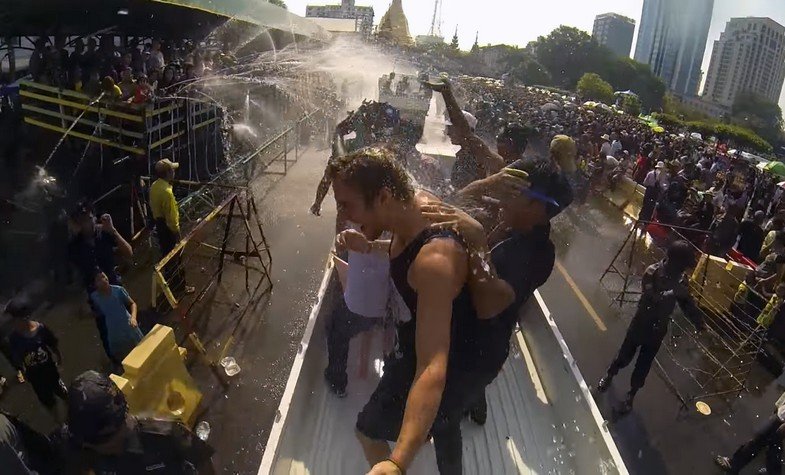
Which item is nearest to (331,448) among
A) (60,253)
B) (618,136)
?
(60,253)

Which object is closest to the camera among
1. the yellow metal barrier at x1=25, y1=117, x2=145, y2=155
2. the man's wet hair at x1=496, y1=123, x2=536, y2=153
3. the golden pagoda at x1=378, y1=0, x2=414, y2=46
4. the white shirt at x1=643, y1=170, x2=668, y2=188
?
the man's wet hair at x1=496, y1=123, x2=536, y2=153

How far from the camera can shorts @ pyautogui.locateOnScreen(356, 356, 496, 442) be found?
2621 millimetres

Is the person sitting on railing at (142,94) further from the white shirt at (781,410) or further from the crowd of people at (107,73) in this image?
the white shirt at (781,410)

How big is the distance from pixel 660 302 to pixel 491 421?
238cm

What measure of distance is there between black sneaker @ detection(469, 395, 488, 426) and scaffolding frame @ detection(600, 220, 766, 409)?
336 centimetres

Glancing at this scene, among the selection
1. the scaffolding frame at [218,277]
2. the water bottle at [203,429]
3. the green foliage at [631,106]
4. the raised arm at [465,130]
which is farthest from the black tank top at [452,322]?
the green foliage at [631,106]

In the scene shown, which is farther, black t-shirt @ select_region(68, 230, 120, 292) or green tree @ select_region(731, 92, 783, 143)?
green tree @ select_region(731, 92, 783, 143)

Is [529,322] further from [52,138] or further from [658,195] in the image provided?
[52,138]

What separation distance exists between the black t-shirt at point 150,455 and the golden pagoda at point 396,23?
4301cm

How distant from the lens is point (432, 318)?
6.46 feet

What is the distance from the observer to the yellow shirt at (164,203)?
6.52 metres

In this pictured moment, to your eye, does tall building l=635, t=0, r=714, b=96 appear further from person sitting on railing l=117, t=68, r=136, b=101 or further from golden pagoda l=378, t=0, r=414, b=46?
person sitting on railing l=117, t=68, r=136, b=101

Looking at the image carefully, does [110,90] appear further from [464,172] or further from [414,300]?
[414,300]

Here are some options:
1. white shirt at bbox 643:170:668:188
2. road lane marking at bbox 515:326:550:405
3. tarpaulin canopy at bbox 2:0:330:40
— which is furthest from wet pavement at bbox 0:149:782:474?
tarpaulin canopy at bbox 2:0:330:40
